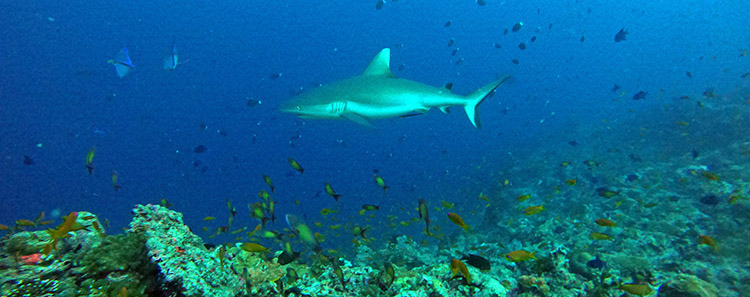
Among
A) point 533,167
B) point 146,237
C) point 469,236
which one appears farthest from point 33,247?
point 533,167

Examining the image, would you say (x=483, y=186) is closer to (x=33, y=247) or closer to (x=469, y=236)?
(x=469, y=236)

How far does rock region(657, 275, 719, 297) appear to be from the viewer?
4.27m

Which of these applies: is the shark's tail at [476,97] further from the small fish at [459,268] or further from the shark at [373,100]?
the small fish at [459,268]

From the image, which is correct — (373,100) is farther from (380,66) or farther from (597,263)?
(597,263)

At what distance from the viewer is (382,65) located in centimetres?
646

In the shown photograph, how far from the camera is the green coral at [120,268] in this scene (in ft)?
7.30

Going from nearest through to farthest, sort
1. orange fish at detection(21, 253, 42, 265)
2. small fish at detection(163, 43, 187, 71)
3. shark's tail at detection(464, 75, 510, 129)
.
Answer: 1. orange fish at detection(21, 253, 42, 265)
2. shark's tail at detection(464, 75, 510, 129)
3. small fish at detection(163, 43, 187, 71)

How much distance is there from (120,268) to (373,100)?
4.22 m

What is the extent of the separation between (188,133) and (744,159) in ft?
376

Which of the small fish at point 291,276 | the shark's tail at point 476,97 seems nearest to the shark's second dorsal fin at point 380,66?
the shark's tail at point 476,97

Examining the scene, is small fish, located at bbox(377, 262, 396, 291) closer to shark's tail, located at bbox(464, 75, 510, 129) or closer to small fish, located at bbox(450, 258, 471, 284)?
small fish, located at bbox(450, 258, 471, 284)

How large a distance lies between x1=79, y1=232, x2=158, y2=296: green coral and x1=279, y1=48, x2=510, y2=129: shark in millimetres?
3516

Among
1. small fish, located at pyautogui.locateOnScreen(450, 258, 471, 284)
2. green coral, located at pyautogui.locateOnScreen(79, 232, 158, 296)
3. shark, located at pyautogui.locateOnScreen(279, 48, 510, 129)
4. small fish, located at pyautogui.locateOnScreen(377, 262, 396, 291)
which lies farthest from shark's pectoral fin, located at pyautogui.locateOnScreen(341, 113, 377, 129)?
green coral, located at pyautogui.locateOnScreen(79, 232, 158, 296)

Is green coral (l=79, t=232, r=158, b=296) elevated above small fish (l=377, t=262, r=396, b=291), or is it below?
below
